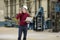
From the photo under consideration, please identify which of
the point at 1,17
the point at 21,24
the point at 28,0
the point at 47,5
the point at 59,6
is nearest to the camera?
the point at 21,24

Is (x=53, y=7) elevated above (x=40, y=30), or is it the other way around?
(x=53, y=7)

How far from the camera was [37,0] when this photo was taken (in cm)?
3353

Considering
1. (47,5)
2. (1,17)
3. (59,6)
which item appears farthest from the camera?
(1,17)

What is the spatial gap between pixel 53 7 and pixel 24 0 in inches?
441

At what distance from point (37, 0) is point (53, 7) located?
7.46 meters

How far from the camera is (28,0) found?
35906 millimetres

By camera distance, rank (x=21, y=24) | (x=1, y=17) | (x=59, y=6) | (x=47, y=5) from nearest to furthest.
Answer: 1. (x=21, y=24)
2. (x=59, y=6)
3. (x=47, y=5)
4. (x=1, y=17)

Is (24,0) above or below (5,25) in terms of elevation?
above

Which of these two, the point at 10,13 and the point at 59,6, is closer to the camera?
the point at 59,6

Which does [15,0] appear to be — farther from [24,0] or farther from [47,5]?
[47,5]

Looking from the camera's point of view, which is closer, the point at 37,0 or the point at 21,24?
the point at 21,24

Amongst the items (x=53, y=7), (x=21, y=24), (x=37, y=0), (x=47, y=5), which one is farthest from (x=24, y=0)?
(x=21, y=24)

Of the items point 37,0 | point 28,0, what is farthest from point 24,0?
point 37,0

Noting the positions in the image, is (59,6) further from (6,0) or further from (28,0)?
(6,0)
